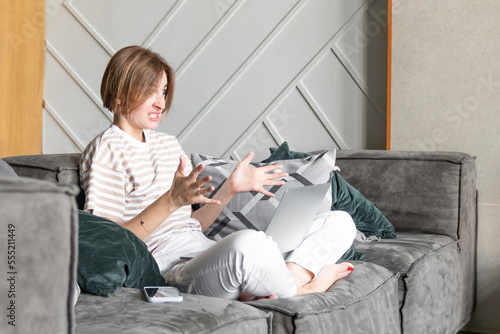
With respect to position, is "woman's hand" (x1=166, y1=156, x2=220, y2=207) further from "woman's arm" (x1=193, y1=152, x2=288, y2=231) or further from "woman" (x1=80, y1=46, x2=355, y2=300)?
"woman's arm" (x1=193, y1=152, x2=288, y2=231)

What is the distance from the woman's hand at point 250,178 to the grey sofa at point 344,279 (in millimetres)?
315

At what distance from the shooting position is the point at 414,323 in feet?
6.10

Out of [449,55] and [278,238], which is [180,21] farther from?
[278,238]

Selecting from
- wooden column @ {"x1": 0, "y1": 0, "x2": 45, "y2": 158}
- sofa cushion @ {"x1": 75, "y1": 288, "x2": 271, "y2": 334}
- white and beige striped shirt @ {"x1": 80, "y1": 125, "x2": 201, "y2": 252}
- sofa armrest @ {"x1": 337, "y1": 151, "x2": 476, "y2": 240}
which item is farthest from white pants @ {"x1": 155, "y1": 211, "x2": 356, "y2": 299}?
wooden column @ {"x1": 0, "y1": 0, "x2": 45, "y2": 158}

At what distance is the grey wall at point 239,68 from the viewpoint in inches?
117

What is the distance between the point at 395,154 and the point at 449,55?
1.70ft

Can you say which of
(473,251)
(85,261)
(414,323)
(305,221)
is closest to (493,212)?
(473,251)

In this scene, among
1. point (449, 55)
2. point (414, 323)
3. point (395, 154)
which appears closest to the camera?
point (414, 323)

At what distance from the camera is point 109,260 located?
1.29 metres

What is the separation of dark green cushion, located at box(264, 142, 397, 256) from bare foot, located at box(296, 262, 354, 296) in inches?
20.4

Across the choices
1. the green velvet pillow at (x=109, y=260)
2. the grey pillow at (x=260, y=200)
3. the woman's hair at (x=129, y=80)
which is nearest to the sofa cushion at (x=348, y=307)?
the green velvet pillow at (x=109, y=260)

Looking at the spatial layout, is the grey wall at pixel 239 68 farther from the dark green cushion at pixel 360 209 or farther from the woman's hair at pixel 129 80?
the woman's hair at pixel 129 80

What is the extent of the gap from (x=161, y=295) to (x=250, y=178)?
497 millimetres

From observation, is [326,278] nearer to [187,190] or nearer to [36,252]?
[187,190]
